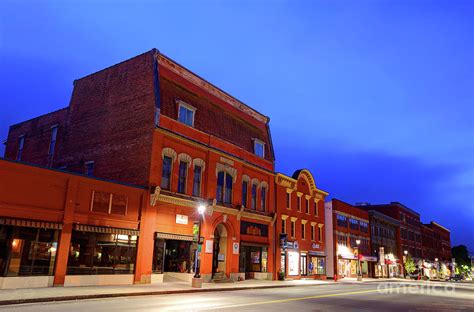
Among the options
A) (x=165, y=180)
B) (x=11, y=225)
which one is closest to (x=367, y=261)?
(x=165, y=180)

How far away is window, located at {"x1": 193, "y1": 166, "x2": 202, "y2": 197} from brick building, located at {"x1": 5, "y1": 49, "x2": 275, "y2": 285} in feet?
0.26

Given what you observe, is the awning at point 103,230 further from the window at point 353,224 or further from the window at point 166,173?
the window at point 353,224

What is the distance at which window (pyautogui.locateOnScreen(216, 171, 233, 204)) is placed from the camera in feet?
111

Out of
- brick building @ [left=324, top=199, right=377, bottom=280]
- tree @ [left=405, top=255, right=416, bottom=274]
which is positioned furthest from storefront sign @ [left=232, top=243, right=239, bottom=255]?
tree @ [left=405, top=255, right=416, bottom=274]

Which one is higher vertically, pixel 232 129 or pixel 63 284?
pixel 232 129

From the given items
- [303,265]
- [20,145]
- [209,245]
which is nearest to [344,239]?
[303,265]

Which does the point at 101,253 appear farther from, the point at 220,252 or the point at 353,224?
the point at 353,224

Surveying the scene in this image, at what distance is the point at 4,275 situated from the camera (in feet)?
63.1

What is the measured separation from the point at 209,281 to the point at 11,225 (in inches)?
615

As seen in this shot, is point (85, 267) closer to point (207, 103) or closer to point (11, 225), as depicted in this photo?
point (11, 225)

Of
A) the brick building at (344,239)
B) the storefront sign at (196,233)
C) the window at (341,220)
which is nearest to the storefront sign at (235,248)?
the storefront sign at (196,233)

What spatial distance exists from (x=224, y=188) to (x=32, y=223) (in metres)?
16.7

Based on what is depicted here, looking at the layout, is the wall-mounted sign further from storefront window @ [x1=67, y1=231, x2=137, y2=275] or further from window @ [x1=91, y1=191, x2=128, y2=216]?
window @ [x1=91, y1=191, x2=128, y2=216]

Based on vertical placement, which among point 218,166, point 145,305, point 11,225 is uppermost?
point 218,166
